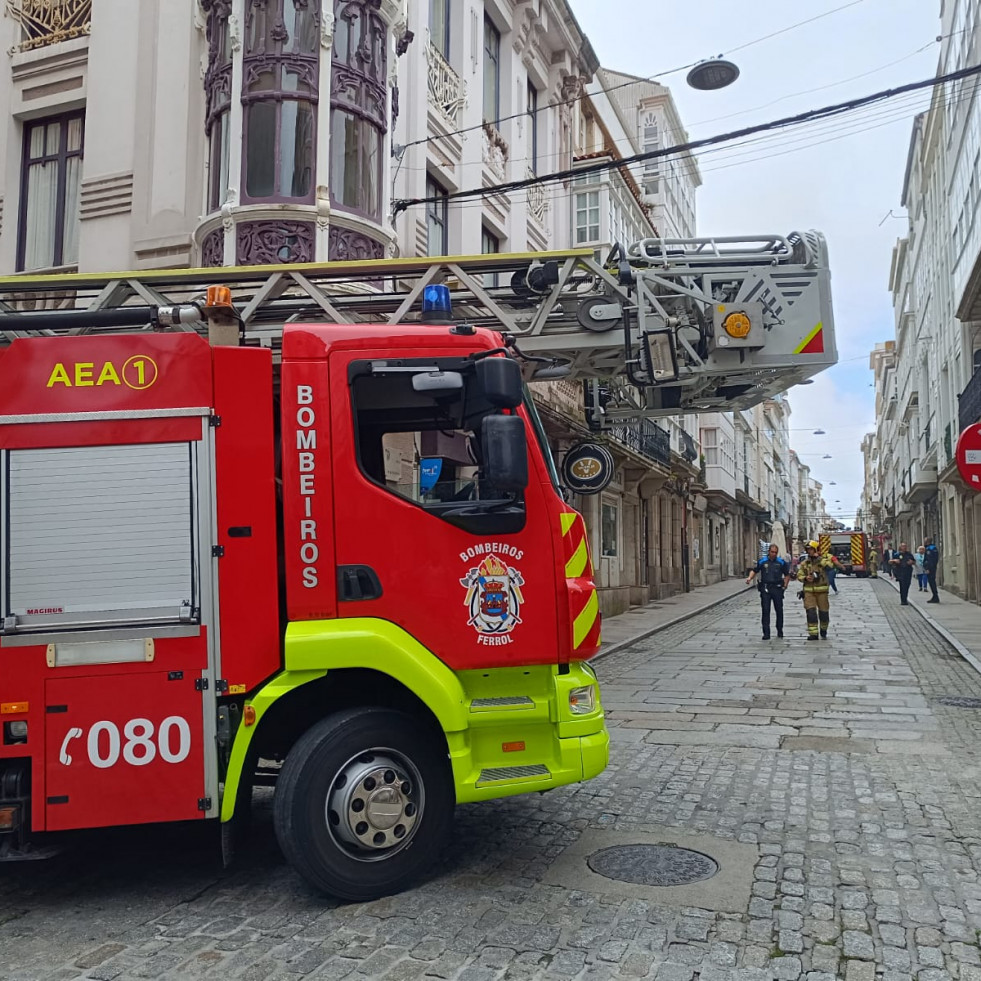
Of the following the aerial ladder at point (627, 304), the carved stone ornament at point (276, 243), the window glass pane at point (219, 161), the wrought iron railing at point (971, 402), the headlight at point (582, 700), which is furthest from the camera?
the wrought iron railing at point (971, 402)

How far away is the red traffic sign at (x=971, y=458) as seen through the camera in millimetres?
9047

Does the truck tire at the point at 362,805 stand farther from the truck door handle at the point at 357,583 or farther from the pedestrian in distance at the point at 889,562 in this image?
the pedestrian in distance at the point at 889,562

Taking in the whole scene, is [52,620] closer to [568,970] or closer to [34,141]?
[568,970]

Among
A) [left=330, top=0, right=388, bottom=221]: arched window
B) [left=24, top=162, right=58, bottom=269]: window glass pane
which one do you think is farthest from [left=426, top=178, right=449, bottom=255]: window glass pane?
[left=24, top=162, right=58, bottom=269]: window glass pane

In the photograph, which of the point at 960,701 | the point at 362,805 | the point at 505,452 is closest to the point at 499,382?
the point at 505,452

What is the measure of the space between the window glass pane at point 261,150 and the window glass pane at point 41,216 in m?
4.68

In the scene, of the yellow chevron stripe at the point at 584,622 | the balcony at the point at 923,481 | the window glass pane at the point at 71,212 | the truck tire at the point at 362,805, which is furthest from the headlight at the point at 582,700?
the balcony at the point at 923,481

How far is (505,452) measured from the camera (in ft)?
14.7

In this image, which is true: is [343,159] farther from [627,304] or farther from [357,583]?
[357,583]

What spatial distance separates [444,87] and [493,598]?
14.1m

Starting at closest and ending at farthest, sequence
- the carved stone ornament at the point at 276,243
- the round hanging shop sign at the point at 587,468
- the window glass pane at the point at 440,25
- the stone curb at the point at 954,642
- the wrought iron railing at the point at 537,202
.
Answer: the round hanging shop sign at the point at 587,468
the carved stone ornament at the point at 276,243
the stone curb at the point at 954,642
the window glass pane at the point at 440,25
the wrought iron railing at the point at 537,202

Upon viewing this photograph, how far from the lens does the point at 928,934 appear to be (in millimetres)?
4094

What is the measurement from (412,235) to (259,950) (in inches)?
485

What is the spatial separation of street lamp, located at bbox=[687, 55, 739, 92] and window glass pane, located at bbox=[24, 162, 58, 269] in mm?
10178
